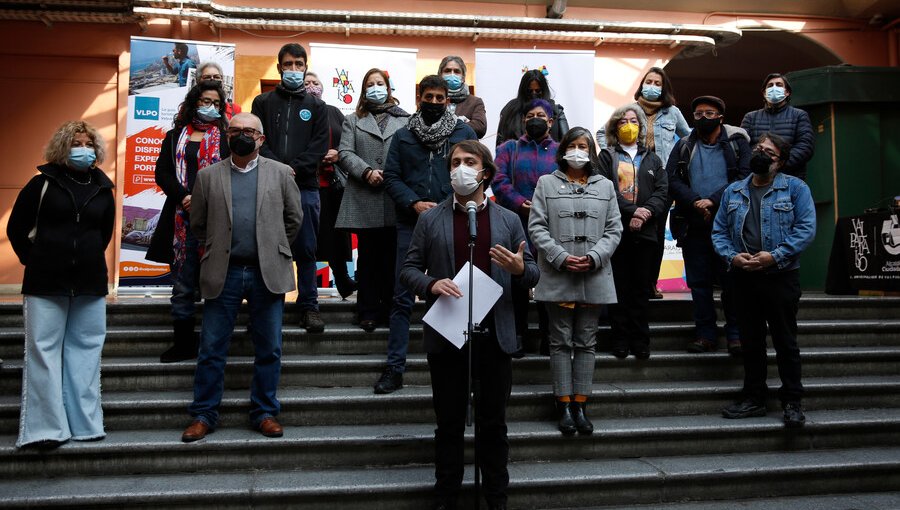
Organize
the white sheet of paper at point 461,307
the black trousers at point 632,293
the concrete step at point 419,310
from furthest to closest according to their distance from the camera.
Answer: the concrete step at point 419,310 < the black trousers at point 632,293 < the white sheet of paper at point 461,307

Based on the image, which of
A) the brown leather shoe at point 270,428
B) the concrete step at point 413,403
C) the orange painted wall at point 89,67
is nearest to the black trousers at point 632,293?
the concrete step at point 413,403

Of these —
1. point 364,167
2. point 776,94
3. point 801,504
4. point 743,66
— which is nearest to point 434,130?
point 364,167

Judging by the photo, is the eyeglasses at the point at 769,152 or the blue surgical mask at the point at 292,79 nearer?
the eyeglasses at the point at 769,152

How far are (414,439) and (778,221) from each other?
9.27 feet

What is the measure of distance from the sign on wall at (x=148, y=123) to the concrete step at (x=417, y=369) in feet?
9.46

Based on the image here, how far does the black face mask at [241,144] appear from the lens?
4430 mm

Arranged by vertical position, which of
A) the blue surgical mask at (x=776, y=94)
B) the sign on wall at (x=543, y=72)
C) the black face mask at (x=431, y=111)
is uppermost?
the sign on wall at (x=543, y=72)

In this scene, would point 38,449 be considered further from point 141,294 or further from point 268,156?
point 141,294

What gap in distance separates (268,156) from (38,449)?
2380 millimetres

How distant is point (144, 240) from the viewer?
26.5 ft

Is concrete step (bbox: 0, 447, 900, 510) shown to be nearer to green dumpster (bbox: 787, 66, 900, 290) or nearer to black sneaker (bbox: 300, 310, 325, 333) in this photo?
black sneaker (bbox: 300, 310, 325, 333)

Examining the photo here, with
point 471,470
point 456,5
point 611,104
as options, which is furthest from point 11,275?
point 611,104

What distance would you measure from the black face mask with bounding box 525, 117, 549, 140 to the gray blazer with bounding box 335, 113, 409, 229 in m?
1.02

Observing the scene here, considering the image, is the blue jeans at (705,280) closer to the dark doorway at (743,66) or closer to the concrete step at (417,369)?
the concrete step at (417,369)
